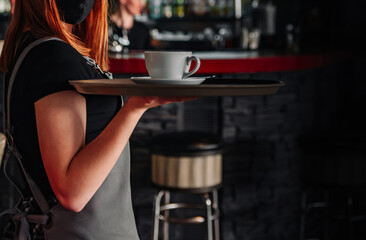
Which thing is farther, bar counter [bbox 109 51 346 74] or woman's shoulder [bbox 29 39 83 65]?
bar counter [bbox 109 51 346 74]

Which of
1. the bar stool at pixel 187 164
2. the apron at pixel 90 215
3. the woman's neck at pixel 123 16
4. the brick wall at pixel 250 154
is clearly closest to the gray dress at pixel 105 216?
the apron at pixel 90 215

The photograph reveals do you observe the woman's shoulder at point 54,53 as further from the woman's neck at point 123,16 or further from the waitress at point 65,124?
the woman's neck at point 123,16

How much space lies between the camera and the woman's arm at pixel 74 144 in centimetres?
89

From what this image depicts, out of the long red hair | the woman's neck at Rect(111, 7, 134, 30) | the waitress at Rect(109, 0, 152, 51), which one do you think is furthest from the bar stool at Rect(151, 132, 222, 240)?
the woman's neck at Rect(111, 7, 134, 30)

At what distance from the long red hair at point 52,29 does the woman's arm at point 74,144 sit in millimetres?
135

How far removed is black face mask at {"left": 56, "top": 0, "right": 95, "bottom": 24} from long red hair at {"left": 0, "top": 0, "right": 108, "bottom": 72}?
0.01 m

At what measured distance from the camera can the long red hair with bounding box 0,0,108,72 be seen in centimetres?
92

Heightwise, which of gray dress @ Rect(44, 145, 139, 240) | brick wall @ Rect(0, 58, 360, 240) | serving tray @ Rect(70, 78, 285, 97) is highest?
serving tray @ Rect(70, 78, 285, 97)

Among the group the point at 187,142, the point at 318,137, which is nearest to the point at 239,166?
the point at 318,137

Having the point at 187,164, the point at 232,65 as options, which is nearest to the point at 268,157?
the point at 232,65

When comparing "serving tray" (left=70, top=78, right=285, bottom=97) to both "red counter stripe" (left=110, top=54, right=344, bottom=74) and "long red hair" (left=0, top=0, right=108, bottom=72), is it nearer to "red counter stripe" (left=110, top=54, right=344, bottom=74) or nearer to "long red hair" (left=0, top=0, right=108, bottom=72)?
"long red hair" (left=0, top=0, right=108, bottom=72)

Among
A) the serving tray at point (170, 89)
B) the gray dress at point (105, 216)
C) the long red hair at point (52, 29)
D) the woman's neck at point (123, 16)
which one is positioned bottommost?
the gray dress at point (105, 216)

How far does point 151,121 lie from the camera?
111 inches

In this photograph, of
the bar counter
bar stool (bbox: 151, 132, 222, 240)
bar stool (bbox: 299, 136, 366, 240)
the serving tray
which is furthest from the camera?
bar stool (bbox: 299, 136, 366, 240)
